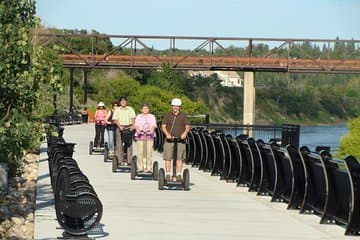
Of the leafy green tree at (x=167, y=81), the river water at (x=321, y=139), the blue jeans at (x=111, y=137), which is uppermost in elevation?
the leafy green tree at (x=167, y=81)

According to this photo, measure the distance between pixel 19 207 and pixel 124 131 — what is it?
280 inches

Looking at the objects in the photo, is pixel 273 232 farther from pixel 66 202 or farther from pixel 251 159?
pixel 251 159

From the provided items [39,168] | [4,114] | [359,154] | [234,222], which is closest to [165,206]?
[234,222]

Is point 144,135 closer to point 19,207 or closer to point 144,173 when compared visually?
point 144,173

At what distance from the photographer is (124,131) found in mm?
24250

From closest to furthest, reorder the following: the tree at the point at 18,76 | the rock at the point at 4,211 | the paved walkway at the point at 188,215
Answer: the tree at the point at 18,76 < the paved walkway at the point at 188,215 < the rock at the point at 4,211

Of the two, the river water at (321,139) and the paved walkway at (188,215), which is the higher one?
the paved walkway at (188,215)

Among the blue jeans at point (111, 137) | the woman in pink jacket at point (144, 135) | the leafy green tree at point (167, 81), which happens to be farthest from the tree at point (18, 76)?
the leafy green tree at point (167, 81)

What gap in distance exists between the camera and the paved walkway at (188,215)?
13.5 m

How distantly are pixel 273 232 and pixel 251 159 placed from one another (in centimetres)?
586

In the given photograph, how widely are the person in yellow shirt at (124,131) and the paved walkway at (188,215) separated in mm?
2396

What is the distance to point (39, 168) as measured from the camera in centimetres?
2544

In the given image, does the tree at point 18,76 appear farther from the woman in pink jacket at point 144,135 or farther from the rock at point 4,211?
the woman in pink jacket at point 144,135

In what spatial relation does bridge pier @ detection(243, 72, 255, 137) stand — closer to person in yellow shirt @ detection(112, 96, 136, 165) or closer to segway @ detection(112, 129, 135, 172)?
person in yellow shirt @ detection(112, 96, 136, 165)
